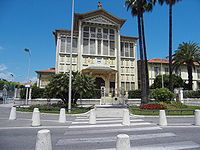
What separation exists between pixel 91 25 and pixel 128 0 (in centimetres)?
1198

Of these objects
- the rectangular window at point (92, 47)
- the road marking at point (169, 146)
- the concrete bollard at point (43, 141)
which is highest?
the rectangular window at point (92, 47)

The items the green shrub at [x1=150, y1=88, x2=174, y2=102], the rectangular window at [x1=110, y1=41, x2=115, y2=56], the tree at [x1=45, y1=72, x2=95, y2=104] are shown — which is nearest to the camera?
the tree at [x1=45, y1=72, x2=95, y2=104]

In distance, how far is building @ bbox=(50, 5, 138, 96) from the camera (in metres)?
29.9

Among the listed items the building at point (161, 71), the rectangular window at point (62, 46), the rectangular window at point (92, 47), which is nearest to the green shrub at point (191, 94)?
the building at point (161, 71)

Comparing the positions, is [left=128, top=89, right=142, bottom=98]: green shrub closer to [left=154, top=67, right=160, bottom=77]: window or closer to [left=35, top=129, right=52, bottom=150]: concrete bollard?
[left=154, top=67, right=160, bottom=77]: window

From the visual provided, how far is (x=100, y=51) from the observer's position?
3095 centimetres

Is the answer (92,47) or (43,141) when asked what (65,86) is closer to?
(43,141)

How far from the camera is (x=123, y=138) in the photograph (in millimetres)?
3062

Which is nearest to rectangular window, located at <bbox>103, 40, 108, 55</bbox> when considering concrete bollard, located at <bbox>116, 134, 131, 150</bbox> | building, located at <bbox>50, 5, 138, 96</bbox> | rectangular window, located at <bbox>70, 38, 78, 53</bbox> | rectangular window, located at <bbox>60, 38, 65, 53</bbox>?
building, located at <bbox>50, 5, 138, 96</bbox>

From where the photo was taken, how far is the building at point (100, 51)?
2989cm

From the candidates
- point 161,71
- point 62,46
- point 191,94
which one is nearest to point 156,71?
Result: point 161,71

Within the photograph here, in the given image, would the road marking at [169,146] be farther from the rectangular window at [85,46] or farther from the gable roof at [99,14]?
the gable roof at [99,14]

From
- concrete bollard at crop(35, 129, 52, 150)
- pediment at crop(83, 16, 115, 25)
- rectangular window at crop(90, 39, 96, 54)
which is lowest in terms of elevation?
concrete bollard at crop(35, 129, 52, 150)

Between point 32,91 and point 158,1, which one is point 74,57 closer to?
point 32,91
